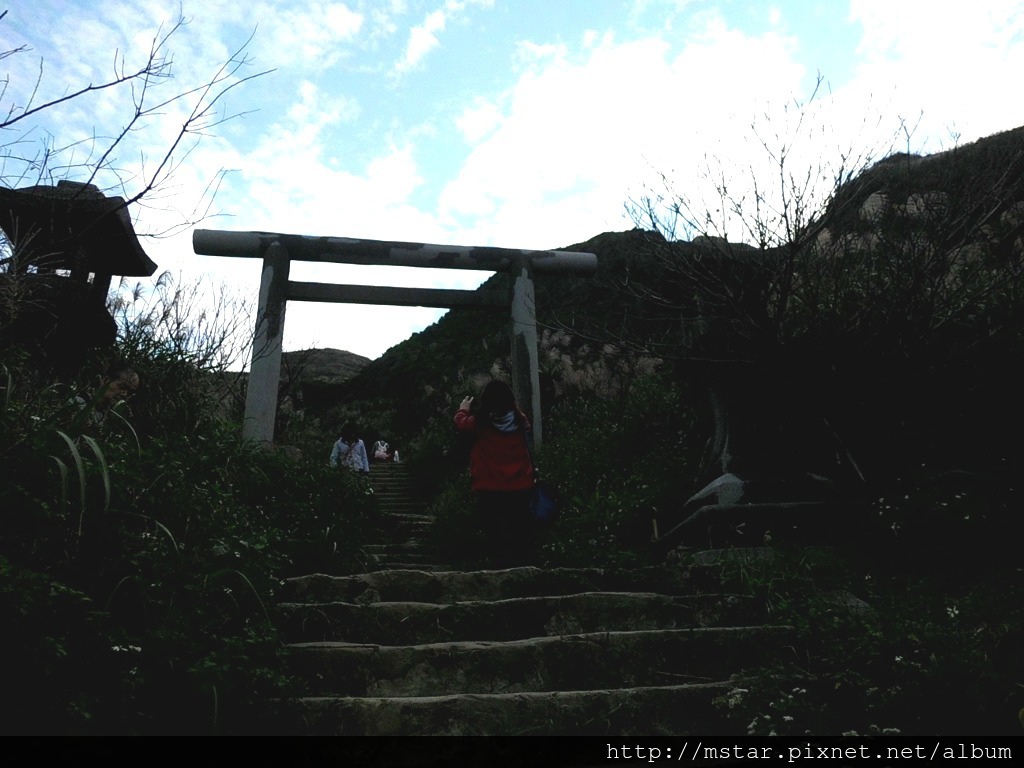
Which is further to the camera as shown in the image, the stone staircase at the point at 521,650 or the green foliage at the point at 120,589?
the stone staircase at the point at 521,650

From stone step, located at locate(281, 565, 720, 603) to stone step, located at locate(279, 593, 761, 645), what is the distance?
28 centimetres

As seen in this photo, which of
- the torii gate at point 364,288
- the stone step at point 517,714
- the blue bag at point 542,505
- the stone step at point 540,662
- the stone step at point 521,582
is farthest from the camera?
the torii gate at point 364,288

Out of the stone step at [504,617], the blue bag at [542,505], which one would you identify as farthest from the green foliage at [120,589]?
the blue bag at [542,505]

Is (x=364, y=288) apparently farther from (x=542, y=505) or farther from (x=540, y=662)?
(x=540, y=662)

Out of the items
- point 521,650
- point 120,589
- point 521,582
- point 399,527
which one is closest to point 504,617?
point 521,650

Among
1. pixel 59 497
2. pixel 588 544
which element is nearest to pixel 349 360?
pixel 588 544

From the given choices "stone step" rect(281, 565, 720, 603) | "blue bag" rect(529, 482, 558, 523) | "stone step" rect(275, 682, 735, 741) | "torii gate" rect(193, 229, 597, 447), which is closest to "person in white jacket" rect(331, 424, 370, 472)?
"torii gate" rect(193, 229, 597, 447)

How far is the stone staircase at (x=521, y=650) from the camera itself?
10.2 feet

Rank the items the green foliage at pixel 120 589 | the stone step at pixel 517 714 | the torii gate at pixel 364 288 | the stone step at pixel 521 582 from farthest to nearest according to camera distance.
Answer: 1. the torii gate at pixel 364 288
2. the stone step at pixel 521 582
3. the stone step at pixel 517 714
4. the green foliage at pixel 120 589

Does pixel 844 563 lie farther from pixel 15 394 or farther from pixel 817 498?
pixel 15 394

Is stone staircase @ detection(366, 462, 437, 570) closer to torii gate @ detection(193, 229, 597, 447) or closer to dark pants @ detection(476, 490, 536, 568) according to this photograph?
dark pants @ detection(476, 490, 536, 568)

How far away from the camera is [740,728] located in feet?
10.1

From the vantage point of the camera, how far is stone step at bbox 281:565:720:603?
4.51 m

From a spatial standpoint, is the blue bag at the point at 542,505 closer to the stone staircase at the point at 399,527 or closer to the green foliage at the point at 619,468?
the green foliage at the point at 619,468
